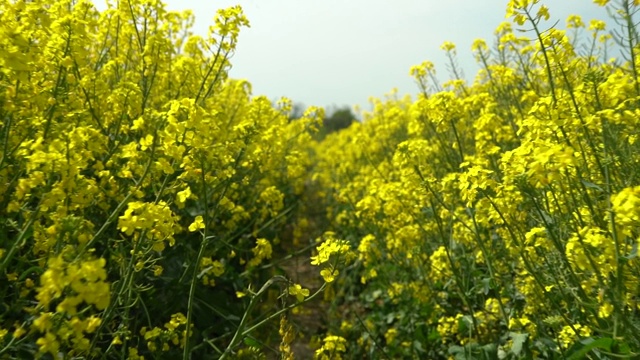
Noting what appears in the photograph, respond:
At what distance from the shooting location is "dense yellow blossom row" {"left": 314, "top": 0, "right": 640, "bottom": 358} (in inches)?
74.6

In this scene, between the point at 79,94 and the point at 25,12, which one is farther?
the point at 79,94

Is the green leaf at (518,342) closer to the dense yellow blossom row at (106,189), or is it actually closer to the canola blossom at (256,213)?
the canola blossom at (256,213)

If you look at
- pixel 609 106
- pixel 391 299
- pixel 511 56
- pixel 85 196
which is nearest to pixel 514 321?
pixel 609 106

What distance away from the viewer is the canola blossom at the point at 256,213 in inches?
69.7

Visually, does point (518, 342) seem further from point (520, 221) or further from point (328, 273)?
point (328, 273)

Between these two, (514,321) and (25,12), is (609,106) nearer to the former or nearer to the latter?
(514,321)

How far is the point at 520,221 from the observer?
A: 2.79 m

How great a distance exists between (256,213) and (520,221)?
259 centimetres

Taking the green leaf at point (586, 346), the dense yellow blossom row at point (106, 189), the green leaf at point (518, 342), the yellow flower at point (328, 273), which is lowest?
the green leaf at point (518, 342)

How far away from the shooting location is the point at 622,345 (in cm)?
177

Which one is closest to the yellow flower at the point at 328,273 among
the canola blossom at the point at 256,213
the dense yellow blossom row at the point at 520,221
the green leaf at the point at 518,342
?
the canola blossom at the point at 256,213

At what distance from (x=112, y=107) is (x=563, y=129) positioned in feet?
7.60

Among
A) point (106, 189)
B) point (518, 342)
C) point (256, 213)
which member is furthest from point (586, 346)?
point (256, 213)

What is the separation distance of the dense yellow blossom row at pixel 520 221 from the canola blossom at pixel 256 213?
0.6 inches
